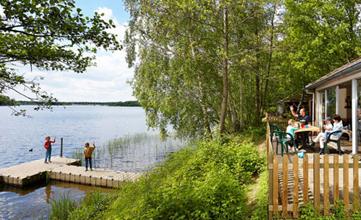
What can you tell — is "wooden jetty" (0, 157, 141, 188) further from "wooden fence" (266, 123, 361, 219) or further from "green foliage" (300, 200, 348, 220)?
"green foliage" (300, 200, 348, 220)

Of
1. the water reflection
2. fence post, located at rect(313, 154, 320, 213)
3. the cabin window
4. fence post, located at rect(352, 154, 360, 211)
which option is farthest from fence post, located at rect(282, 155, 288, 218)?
the water reflection

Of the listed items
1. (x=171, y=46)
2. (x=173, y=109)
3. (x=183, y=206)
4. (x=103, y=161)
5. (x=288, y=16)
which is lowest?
(x=103, y=161)

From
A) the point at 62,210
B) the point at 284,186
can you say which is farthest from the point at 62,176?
the point at 284,186

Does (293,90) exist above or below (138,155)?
above

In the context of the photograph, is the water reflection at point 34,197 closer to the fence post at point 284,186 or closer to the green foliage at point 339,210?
the fence post at point 284,186

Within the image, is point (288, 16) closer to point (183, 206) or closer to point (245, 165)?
point (245, 165)

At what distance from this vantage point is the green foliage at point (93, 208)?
34.9 feet

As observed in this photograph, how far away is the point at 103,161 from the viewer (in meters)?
26.5

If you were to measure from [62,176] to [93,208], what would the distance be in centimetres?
954

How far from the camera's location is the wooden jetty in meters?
18.4

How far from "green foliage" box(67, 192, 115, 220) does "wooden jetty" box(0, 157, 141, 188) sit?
17.3 ft

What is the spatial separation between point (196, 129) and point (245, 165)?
13.0m

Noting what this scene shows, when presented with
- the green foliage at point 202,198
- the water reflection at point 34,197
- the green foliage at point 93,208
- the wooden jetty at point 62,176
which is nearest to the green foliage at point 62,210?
the green foliage at point 93,208

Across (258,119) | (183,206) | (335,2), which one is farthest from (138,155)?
(183,206)
